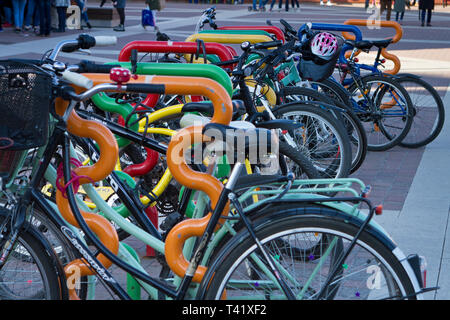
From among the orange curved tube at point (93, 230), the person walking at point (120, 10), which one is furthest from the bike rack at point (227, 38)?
the person walking at point (120, 10)

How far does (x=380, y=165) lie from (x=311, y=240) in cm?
407

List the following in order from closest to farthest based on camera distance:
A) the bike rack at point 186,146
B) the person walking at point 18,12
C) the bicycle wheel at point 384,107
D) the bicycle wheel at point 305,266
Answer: the bicycle wheel at point 305,266
the bike rack at point 186,146
the bicycle wheel at point 384,107
the person walking at point 18,12

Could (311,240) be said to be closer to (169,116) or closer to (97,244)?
(97,244)

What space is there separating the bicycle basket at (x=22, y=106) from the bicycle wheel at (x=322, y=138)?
2680 mm

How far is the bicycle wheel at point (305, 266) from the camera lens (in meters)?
2.60

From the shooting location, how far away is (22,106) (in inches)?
104

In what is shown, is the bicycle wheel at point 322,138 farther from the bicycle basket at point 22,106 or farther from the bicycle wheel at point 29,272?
the bicycle basket at point 22,106

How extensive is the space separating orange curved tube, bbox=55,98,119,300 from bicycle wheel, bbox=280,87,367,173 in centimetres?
292

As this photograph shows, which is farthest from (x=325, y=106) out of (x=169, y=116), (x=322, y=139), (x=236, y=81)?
(x=169, y=116)

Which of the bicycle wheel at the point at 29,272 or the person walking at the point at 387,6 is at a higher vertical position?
the bicycle wheel at the point at 29,272

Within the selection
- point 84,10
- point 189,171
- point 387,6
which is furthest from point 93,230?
point 387,6

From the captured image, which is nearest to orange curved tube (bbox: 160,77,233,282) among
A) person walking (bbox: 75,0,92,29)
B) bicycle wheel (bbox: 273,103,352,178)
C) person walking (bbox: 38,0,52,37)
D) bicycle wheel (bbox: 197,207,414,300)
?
bicycle wheel (bbox: 197,207,414,300)

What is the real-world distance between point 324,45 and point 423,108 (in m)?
1.92

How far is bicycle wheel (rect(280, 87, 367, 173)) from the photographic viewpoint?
5715mm
